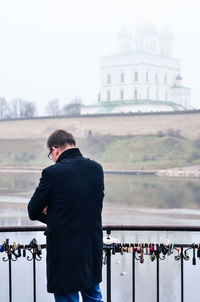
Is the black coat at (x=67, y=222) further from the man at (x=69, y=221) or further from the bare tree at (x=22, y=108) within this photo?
the bare tree at (x=22, y=108)

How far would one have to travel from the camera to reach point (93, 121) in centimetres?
4216

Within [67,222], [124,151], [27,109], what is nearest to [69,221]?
[67,222]

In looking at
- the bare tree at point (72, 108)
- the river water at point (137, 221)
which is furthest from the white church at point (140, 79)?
the river water at point (137, 221)

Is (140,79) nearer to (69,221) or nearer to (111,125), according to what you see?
(111,125)

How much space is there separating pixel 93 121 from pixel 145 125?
4.59 m

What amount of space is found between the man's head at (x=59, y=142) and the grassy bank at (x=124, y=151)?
1283 inches

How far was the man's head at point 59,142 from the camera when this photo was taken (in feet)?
6.98

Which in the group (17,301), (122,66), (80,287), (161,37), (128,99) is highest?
(161,37)

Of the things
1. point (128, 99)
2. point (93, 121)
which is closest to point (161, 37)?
point (128, 99)

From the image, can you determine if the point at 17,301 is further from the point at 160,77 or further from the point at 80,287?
the point at 160,77

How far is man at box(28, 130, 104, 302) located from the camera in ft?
6.66

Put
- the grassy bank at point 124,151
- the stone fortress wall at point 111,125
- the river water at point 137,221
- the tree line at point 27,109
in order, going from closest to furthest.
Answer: the river water at point 137,221 < the grassy bank at point 124,151 < the stone fortress wall at point 111,125 < the tree line at point 27,109

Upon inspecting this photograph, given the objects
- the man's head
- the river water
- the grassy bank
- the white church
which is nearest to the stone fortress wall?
the grassy bank

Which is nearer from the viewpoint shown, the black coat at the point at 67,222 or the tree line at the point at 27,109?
the black coat at the point at 67,222
